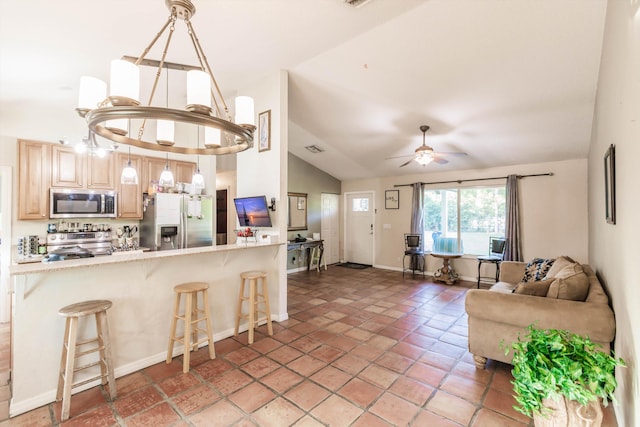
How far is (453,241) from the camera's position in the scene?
6363 millimetres

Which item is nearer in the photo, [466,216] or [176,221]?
[176,221]

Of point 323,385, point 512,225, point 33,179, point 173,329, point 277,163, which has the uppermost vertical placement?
point 277,163

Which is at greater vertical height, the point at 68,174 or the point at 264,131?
the point at 264,131

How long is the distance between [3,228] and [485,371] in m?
5.68

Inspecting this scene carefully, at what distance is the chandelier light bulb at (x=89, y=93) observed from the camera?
1.75 meters

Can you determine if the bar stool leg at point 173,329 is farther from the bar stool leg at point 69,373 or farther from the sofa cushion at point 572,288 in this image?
the sofa cushion at point 572,288

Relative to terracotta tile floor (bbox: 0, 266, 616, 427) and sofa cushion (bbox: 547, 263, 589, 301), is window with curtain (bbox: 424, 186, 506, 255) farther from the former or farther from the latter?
sofa cushion (bbox: 547, 263, 589, 301)

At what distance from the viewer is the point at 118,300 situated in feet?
8.42

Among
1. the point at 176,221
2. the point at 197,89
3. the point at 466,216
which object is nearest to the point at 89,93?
the point at 197,89

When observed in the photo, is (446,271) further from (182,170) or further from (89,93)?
(89,93)

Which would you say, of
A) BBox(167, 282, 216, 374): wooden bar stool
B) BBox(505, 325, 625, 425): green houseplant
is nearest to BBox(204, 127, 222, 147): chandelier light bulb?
BBox(167, 282, 216, 374): wooden bar stool

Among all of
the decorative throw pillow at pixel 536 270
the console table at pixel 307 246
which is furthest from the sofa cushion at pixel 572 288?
the console table at pixel 307 246

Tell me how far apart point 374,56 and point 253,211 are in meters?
2.46

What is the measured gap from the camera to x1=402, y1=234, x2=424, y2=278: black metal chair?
657 cm
